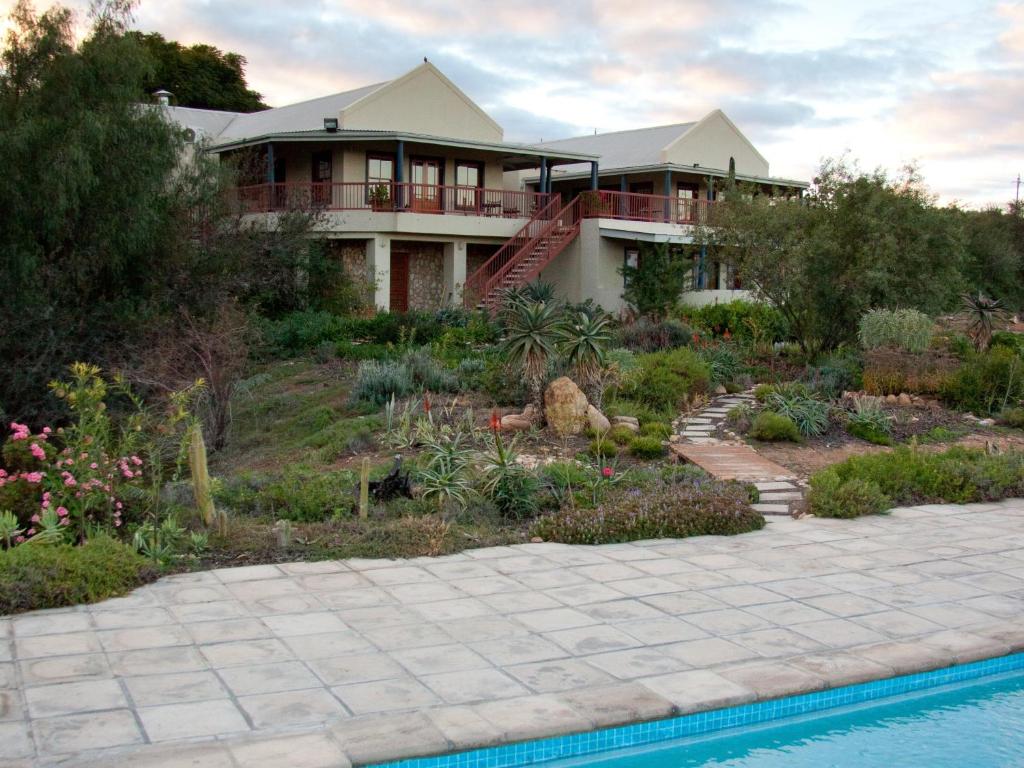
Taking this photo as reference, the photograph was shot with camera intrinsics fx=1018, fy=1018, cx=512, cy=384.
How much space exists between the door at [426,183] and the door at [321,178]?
2.35 m

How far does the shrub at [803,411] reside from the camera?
1351 centimetres

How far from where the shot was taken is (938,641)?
20.6ft

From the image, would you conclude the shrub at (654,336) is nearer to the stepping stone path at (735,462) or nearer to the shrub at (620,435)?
the stepping stone path at (735,462)

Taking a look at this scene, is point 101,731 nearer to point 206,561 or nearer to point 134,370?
point 206,561

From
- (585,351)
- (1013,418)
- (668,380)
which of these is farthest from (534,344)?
(1013,418)

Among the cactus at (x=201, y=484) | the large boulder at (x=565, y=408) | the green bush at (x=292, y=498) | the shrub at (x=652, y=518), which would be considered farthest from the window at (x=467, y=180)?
the cactus at (x=201, y=484)

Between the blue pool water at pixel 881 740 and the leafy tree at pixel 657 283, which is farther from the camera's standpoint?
the leafy tree at pixel 657 283

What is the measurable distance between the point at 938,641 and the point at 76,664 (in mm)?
5041

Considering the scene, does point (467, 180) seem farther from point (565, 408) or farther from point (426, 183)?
point (565, 408)

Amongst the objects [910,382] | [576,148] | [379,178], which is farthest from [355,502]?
[576,148]

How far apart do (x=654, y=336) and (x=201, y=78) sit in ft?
109

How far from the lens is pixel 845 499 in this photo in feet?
32.4

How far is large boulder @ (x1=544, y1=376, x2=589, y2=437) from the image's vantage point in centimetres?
1256

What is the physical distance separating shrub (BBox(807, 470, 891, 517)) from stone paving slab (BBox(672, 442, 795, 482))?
42.1 inches
